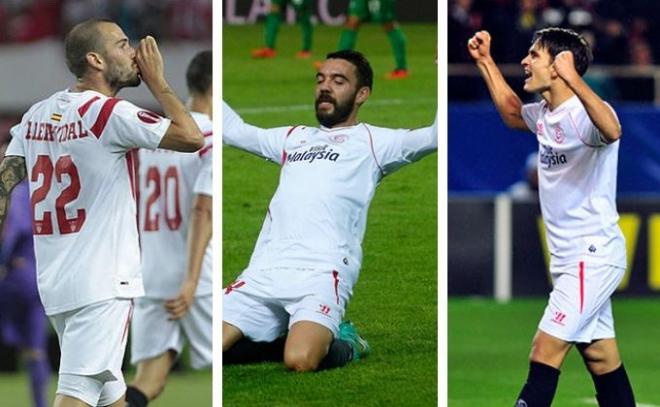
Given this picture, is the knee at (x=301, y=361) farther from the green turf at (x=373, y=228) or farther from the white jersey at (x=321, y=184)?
the white jersey at (x=321, y=184)

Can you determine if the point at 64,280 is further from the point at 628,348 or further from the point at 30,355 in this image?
the point at 628,348

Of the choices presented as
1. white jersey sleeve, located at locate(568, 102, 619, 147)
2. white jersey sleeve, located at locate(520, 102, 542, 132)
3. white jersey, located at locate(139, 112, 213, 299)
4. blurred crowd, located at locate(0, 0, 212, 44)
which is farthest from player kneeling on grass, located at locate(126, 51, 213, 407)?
blurred crowd, located at locate(0, 0, 212, 44)

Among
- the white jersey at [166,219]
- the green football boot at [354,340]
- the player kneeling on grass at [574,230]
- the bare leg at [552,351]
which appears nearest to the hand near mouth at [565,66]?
the player kneeling on grass at [574,230]

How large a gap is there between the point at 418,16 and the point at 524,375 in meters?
3.10

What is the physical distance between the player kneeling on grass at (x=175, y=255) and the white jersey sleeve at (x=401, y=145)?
6.43 ft

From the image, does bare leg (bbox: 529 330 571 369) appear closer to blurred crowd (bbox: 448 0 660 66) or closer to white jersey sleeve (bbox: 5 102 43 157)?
white jersey sleeve (bbox: 5 102 43 157)

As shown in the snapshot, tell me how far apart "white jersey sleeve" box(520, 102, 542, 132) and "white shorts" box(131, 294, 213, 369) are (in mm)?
2596

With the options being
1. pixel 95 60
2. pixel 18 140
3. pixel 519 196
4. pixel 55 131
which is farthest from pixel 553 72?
pixel 519 196

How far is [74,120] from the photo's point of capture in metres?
5.98

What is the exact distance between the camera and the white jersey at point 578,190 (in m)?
5.94

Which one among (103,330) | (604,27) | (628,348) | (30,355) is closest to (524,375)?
(628,348)

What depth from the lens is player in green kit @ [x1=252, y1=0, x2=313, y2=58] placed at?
20.3 feet

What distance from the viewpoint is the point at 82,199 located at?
6031 mm

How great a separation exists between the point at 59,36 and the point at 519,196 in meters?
3.77
